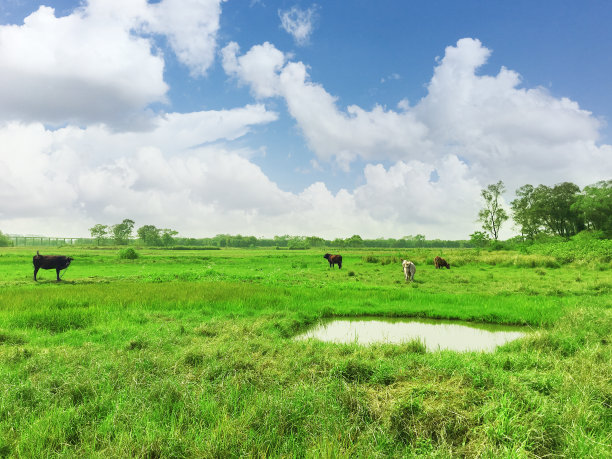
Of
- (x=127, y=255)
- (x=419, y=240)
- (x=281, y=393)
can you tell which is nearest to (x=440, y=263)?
(x=281, y=393)

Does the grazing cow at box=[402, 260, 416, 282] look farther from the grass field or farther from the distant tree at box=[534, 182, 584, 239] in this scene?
the distant tree at box=[534, 182, 584, 239]

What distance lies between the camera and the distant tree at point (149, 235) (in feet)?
366

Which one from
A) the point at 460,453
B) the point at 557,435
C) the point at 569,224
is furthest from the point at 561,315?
the point at 569,224

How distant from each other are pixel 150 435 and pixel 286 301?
9.52 m

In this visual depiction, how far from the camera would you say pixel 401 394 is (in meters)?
4.48

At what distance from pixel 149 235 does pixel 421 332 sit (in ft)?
389

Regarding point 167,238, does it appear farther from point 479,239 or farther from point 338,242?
point 479,239

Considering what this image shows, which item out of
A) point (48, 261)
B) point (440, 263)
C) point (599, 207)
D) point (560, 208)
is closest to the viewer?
point (48, 261)

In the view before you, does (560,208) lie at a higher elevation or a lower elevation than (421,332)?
higher

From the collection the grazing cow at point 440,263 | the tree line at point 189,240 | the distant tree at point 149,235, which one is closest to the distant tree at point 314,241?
the tree line at point 189,240

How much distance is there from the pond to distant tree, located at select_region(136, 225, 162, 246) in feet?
379

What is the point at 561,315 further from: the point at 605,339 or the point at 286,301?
the point at 286,301

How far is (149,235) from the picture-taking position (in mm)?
111312

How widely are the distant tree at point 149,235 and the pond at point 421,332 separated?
115605 mm
